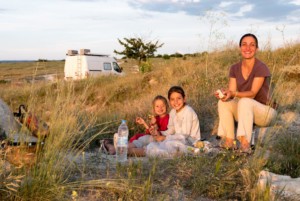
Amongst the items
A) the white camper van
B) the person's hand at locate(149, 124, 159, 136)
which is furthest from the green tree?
the person's hand at locate(149, 124, 159, 136)

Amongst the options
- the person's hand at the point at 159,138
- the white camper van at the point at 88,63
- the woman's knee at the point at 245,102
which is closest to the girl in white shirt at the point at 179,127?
the person's hand at the point at 159,138

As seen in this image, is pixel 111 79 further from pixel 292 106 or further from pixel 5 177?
pixel 5 177

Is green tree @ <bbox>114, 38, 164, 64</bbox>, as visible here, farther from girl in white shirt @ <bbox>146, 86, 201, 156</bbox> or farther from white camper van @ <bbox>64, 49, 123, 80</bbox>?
girl in white shirt @ <bbox>146, 86, 201, 156</bbox>

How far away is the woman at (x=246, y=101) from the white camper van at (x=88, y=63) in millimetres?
18349

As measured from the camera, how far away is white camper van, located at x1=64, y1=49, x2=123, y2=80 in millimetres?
23719

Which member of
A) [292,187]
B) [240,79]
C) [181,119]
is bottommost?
[292,187]

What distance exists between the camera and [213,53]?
12.0 m

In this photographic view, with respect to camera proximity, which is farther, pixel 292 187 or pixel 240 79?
pixel 240 79

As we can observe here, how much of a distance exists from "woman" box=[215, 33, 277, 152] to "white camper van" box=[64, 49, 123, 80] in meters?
18.3

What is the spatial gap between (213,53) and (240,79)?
22.1 feet

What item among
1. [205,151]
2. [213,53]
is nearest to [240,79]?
[205,151]

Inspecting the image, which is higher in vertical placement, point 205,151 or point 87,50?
point 87,50

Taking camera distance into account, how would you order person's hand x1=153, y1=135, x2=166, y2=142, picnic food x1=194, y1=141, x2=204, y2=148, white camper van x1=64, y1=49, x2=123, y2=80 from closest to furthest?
picnic food x1=194, y1=141, x2=204, y2=148, person's hand x1=153, y1=135, x2=166, y2=142, white camper van x1=64, y1=49, x2=123, y2=80

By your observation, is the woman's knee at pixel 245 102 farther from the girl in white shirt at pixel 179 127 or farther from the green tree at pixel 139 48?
the green tree at pixel 139 48
